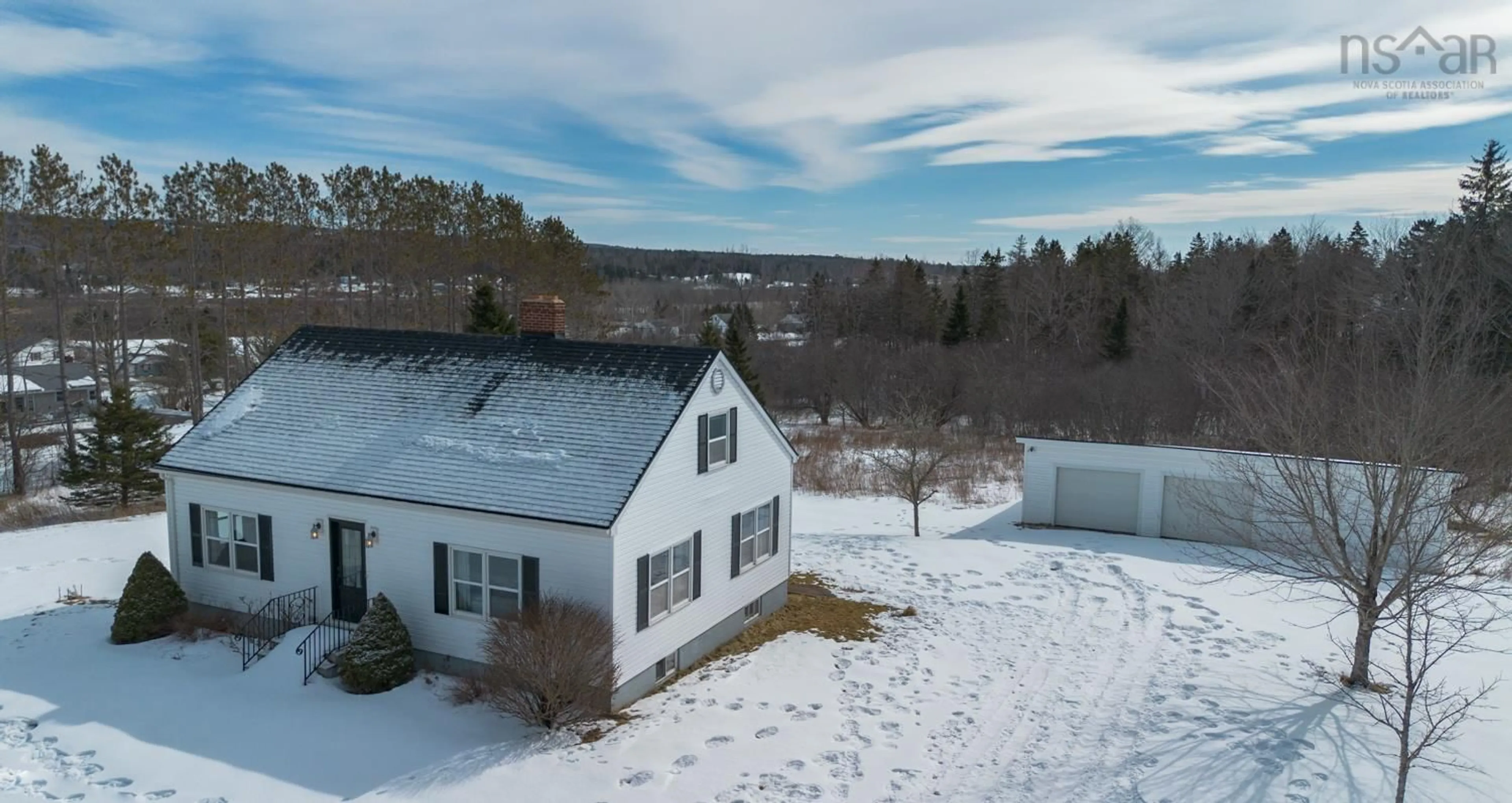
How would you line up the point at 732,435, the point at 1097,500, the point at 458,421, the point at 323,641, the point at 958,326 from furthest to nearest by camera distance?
1. the point at 958,326
2. the point at 1097,500
3. the point at 732,435
4. the point at 458,421
5. the point at 323,641

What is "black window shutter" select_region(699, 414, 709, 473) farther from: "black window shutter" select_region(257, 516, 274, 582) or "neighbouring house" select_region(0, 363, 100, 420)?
"neighbouring house" select_region(0, 363, 100, 420)

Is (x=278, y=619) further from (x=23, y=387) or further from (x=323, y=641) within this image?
(x=23, y=387)

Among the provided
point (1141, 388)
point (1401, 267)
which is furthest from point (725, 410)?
point (1401, 267)

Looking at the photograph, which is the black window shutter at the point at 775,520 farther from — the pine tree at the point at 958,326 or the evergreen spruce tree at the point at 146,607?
the pine tree at the point at 958,326

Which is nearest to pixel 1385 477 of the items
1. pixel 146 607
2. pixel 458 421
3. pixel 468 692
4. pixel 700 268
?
pixel 468 692

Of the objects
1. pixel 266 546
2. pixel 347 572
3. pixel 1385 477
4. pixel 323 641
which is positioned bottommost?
pixel 323 641

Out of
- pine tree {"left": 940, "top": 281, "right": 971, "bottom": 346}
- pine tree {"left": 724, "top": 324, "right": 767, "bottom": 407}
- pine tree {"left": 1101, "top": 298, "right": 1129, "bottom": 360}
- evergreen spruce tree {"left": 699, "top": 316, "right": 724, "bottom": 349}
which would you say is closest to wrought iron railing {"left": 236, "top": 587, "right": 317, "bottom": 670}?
evergreen spruce tree {"left": 699, "top": 316, "right": 724, "bottom": 349}

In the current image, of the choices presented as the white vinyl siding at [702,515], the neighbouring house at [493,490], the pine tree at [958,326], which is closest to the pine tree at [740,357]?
the pine tree at [958,326]
